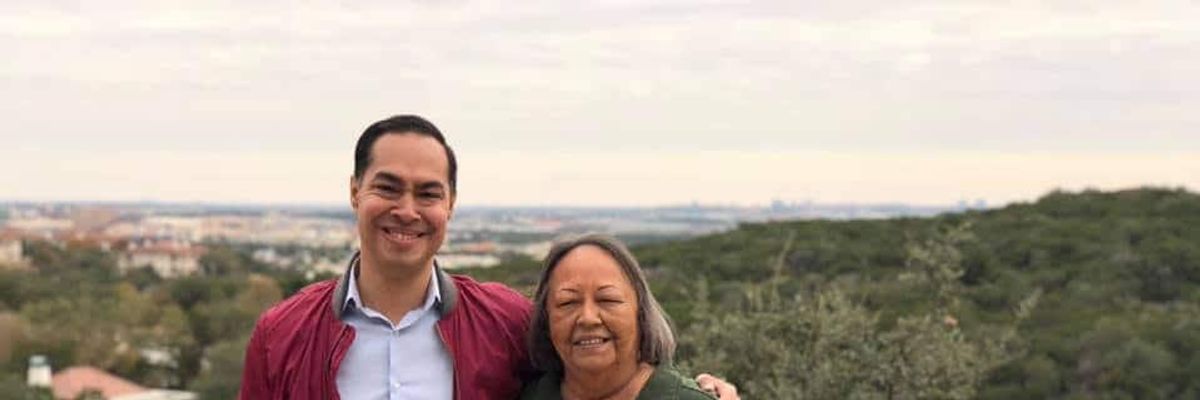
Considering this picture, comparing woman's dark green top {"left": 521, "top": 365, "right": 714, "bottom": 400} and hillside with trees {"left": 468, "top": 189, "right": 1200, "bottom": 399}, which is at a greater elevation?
woman's dark green top {"left": 521, "top": 365, "right": 714, "bottom": 400}

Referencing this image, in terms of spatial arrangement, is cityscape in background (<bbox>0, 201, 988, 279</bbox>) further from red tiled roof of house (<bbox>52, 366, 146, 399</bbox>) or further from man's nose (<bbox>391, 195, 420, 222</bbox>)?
red tiled roof of house (<bbox>52, 366, 146, 399</bbox>)

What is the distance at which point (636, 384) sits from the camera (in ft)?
10.2

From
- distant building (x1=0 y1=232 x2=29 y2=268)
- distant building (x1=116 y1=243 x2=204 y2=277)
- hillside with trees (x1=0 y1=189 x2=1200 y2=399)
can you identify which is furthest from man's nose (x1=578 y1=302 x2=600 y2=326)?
distant building (x1=116 y1=243 x2=204 y2=277)

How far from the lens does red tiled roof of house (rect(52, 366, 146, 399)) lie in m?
33.4

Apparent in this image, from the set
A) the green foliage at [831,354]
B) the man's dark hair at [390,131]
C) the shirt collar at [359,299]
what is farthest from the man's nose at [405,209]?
the green foliage at [831,354]

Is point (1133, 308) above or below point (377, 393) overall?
below

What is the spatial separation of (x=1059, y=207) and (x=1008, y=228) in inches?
154

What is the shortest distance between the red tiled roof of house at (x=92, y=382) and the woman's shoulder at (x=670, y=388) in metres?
31.7

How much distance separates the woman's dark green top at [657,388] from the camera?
3.09 metres

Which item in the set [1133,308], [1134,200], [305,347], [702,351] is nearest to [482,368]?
[305,347]

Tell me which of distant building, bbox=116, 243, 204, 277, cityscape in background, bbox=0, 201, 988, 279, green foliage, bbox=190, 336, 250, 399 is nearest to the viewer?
green foliage, bbox=190, 336, 250, 399

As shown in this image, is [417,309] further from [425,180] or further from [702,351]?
[702,351]

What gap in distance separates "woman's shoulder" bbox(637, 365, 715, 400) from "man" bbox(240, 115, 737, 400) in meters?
0.31

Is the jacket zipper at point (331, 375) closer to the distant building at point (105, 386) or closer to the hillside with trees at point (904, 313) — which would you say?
the hillside with trees at point (904, 313)
